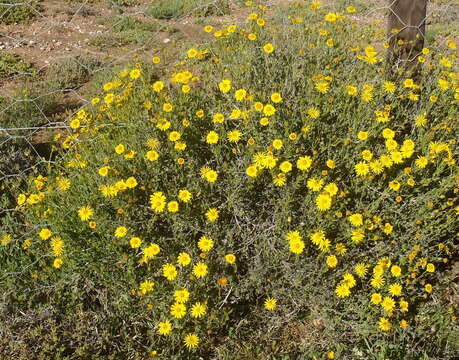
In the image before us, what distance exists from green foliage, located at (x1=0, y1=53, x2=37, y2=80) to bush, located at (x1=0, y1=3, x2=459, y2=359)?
3092 mm

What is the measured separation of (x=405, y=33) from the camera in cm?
363

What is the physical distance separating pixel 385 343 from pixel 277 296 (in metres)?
0.67

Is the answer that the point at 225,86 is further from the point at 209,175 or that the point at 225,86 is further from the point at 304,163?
the point at 304,163

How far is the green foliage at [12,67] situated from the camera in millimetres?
5645

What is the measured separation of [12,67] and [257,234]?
4.44 m

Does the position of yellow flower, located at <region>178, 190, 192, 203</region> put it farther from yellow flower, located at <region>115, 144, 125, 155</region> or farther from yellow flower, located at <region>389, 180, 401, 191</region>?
yellow flower, located at <region>389, 180, 401, 191</region>

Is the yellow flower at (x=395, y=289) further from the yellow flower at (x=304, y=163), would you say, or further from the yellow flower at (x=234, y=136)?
the yellow flower at (x=234, y=136)

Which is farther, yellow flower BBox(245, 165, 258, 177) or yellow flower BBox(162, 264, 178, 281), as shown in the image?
yellow flower BBox(245, 165, 258, 177)

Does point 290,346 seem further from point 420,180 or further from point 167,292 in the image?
point 420,180

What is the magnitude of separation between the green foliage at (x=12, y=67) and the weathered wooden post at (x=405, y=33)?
13.9 ft

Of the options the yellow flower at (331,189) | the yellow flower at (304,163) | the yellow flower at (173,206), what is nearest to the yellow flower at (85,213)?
the yellow flower at (173,206)

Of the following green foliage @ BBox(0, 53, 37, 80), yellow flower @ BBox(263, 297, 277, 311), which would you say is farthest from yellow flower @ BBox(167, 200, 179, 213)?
green foliage @ BBox(0, 53, 37, 80)

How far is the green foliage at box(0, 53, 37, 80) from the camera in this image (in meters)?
5.64

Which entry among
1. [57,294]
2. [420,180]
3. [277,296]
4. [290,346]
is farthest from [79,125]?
[420,180]
